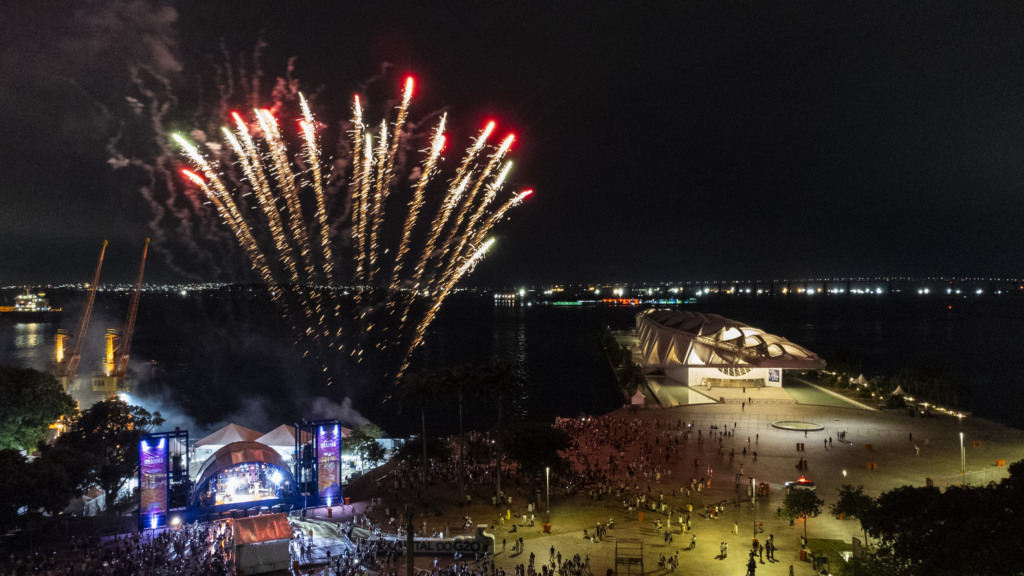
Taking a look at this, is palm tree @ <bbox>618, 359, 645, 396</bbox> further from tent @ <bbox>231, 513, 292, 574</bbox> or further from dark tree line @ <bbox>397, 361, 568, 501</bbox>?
tent @ <bbox>231, 513, 292, 574</bbox>

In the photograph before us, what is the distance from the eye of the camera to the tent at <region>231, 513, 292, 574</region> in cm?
1884

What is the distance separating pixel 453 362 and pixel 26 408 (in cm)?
6449

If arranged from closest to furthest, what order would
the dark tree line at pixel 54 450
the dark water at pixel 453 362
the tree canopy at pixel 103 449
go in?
the dark tree line at pixel 54 450
the tree canopy at pixel 103 449
the dark water at pixel 453 362

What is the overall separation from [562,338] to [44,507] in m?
115

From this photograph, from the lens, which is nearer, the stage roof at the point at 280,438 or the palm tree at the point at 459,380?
the palm tree at the point at 459,380

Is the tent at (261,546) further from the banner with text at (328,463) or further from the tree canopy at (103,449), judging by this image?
the tree canopy at (103,449)

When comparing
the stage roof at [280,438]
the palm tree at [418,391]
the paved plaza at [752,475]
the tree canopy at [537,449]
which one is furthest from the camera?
the stage roof at [280,438]

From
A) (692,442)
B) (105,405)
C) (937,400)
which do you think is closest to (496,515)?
(692,442)

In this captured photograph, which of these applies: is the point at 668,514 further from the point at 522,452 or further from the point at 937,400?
the point at 937,400

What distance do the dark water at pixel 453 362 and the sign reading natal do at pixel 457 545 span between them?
1294 centimetres

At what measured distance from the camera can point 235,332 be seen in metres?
159

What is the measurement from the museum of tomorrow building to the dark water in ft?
29.7

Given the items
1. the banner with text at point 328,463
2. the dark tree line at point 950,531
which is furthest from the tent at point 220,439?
the dark tree line at point 950,531

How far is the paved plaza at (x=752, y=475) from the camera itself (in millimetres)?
21281
